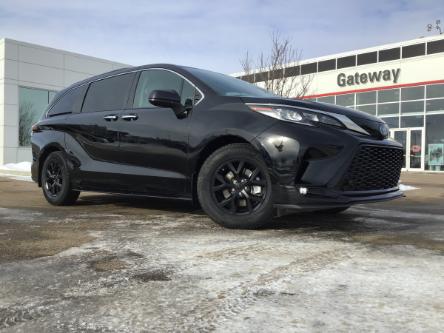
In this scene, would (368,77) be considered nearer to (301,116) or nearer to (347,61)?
(347,61)

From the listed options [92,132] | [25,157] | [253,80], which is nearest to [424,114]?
[253,80]

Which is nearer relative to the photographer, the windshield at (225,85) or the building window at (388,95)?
the windshield at (225,85)

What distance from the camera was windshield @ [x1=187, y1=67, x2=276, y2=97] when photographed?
488 centimetres

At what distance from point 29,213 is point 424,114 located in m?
21.5

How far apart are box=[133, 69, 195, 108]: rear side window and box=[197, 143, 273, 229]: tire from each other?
2.60ft

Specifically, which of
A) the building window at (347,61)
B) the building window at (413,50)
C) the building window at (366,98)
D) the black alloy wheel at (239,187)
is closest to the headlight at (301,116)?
the black alloy wheel at (239,187)

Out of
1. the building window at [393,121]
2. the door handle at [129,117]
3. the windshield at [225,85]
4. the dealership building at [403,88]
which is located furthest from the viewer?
the building window at [393,121]

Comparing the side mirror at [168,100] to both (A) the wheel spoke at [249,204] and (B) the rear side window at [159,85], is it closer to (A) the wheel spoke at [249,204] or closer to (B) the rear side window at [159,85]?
(B) the rear side window at [159,85]

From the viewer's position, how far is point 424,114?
23234 mm

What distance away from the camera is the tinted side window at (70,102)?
20.6 feet

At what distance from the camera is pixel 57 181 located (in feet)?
21.0

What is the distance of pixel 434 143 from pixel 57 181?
67.5 feet

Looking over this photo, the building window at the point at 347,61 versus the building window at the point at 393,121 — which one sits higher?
the building window at the point at 347,61

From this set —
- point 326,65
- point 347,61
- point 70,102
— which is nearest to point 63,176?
point 70,102
